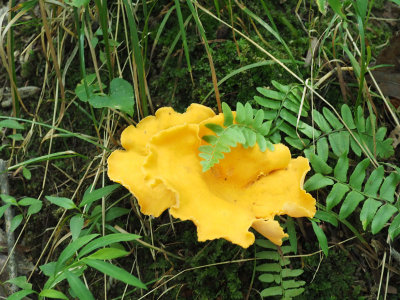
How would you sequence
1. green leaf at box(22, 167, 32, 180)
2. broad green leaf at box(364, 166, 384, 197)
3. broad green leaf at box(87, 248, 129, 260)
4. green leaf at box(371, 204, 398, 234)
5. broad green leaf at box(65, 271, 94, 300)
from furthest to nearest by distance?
green leaf at box(22, 167, 32, 180) < broad green leaf at box(364, 166, 384, 197) < green leaf at box(371, 204, 398, 234) < broad green leaf at box(87, 248, 129, 260) < broad green leaf at box(65, 271, 94, 300)

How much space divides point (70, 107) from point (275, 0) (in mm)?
1844

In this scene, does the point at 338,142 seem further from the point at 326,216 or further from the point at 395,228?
the point at 395,228

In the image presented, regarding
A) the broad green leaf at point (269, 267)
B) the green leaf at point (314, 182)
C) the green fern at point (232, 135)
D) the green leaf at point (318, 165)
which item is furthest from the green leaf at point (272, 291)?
the green fern at point (232, 135)

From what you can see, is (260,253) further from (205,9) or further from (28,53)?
(28,53)

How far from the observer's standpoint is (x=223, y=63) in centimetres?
311

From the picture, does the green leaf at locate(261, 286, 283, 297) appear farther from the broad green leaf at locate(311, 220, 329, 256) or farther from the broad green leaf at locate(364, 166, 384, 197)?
the broad green leaf at locate(364, 166, 384, 197)

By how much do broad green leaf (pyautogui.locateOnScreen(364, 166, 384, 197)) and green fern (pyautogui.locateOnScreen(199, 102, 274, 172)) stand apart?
64cm

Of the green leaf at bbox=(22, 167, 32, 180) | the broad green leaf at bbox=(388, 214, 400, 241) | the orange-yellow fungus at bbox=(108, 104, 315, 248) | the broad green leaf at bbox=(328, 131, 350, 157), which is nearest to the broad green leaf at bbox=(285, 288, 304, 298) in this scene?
the orange-yellow fungus at bbox=(108, 104, 315, 248)

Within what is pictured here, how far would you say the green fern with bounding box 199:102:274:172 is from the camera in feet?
7.59

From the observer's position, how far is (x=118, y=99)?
2.82 m

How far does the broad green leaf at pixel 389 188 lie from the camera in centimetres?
254

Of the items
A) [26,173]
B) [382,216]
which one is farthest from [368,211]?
[26,173]

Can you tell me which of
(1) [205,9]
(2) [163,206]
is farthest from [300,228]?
(1) [205,9]

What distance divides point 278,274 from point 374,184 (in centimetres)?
82
